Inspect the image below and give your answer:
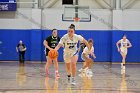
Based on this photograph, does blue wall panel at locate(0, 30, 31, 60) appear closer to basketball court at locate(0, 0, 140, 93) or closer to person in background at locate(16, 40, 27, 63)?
basketball court at locate(0, 0, 140, 93)

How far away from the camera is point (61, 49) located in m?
27.5

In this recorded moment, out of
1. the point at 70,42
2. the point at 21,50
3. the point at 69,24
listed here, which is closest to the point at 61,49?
the point at 69,24

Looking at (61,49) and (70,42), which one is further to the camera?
(61,49)

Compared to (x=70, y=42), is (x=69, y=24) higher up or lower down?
higher up

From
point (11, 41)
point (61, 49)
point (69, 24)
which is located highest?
point (69, 24)

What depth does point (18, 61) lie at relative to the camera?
27516 mm

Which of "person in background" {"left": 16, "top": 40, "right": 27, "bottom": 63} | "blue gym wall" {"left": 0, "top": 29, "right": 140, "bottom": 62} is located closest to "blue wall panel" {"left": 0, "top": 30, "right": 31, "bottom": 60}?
"blue gym wall" {"left": 0, "top": 29, "right": 140, "bottom": 62}

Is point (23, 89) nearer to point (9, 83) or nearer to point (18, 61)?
point (9, 83)

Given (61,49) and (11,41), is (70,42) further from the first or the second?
(11,41)

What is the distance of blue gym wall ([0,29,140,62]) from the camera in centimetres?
2733

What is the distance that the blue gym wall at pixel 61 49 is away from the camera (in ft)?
89.7

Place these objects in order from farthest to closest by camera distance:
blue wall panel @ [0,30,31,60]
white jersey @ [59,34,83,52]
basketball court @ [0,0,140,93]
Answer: blue wall panel @ [0,30,31,60]
basketball court @ [0,0,140,93]
white jersey @ [59,34,83,52]

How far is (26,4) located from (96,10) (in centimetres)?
506

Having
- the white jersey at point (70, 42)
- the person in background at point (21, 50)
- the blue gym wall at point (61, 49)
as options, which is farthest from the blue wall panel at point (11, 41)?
the white jersey at point (70, 42)
